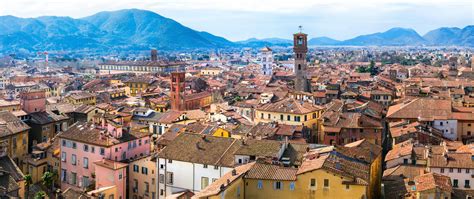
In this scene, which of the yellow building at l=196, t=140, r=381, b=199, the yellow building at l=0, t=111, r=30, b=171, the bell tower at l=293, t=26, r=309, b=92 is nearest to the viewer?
the yellow building at l=196, t=140, r=381, b=199

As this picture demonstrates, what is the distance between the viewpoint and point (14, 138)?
55906 mm

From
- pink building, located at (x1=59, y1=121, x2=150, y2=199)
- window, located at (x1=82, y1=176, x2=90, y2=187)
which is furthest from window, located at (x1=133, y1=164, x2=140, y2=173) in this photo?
window, located at (x1=82, y1=176, x2=90, y2=187)

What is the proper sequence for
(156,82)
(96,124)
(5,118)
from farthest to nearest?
(156,82) < (5,118) < (96,124)

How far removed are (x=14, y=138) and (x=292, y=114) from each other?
99.2ft

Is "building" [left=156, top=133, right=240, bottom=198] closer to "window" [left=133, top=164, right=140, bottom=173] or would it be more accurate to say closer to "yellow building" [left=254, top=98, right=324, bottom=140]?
"window" [left=133, top=164, right=140, bottom=173]

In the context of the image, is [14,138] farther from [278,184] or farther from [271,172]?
[278,184]

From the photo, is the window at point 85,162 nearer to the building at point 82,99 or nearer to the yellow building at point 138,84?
the building at point 82,99

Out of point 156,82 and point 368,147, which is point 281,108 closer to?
point 368,147

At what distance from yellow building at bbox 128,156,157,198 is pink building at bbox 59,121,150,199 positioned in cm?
113

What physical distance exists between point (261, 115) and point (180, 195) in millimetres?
28143

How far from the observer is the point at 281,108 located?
209 feet

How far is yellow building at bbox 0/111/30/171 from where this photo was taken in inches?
2138

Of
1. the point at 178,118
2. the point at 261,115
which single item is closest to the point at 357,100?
the point at 261,115

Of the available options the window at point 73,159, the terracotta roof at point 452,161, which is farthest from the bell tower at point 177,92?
the terracotta roof at point 452,161
